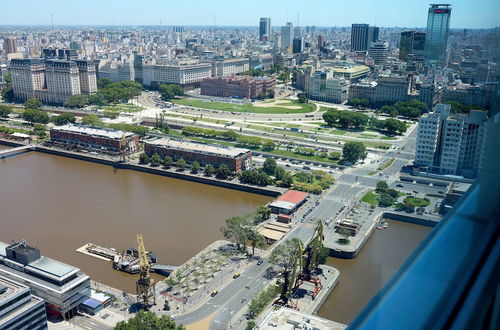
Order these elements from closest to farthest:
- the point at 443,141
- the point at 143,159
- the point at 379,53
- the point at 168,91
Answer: the point at 443,141, the point at 143,159, the point at 168,91, the point at 379,53

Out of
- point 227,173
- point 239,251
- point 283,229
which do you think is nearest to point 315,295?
point 239,251

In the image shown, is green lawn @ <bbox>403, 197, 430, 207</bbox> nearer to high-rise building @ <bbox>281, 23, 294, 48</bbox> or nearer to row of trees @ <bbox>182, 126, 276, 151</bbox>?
row of trees @ <bbox>182, 126, 276, 151</bbox>

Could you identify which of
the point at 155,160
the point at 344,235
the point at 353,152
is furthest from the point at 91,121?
the point at 344,235

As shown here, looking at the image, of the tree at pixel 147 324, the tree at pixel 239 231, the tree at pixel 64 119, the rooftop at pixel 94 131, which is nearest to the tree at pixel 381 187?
the tree at pixel 239 231

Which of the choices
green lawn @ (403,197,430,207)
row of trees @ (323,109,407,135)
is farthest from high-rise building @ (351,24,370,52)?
green lawn @ (403,197,430,207)

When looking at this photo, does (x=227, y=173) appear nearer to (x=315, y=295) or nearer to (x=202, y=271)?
(x=202, y=271)

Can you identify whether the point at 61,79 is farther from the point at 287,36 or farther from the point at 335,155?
the point at 287,36
